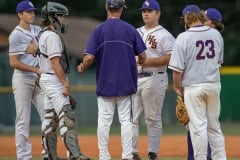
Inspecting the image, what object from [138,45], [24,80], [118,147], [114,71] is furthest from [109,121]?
[118,147]

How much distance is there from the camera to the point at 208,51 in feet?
37.4

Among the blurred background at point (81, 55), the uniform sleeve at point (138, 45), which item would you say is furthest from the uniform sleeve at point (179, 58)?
the blurred background at point (81, 55)

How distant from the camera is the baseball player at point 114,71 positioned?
1154 cm

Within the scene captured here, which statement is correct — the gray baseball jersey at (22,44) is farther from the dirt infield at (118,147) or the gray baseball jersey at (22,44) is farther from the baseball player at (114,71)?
the dirt infield at (118,147)

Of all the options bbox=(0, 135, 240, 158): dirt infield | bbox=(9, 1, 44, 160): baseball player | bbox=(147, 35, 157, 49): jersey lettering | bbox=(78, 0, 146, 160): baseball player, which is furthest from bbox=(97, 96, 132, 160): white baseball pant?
bbox=(0, 135, 240, 158): dirt infield

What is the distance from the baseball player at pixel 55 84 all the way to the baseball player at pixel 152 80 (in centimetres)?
142

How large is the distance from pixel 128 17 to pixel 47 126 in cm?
2515

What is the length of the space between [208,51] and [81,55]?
669 inches

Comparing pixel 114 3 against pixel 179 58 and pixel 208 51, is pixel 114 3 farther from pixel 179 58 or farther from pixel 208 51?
pixel 208 51

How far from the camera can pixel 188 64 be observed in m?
11.4

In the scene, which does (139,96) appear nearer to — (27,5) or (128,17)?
(27,5)

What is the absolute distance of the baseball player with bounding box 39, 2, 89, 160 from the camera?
1152cm

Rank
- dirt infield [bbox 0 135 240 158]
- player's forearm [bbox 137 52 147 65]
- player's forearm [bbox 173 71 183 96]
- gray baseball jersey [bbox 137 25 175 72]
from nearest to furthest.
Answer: player's forearm [bbox 173 71 183 96] → player's forearm [bbox 137 52 147 65] → gray baseball jersey [bbox 137 25 175 72] → dirt infield [bbox 0 135 240 158]

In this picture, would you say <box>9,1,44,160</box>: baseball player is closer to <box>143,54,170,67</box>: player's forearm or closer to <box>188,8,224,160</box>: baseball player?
<box>143,54,170,67</box>: player's forearm
